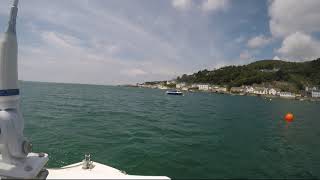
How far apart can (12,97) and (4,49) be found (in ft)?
3.22

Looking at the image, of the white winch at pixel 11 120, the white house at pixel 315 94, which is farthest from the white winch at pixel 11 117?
the white house at pixel 315 94

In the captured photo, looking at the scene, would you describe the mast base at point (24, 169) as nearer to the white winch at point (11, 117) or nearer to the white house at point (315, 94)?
the white winch at point (11, 117)

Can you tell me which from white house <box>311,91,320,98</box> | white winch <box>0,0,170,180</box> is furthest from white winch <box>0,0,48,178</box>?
white house <box>311,91,320,98</box>

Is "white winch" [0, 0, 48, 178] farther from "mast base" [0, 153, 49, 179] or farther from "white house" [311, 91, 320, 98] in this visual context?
"white house" [311, 91, 320, 98]

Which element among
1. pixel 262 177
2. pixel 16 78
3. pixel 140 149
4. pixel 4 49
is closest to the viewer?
pixel 4 49

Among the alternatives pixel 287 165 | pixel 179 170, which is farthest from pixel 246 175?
pixel 287 165

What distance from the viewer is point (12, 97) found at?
4.53 m

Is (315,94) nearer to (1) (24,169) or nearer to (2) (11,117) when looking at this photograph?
(1) (24,169)

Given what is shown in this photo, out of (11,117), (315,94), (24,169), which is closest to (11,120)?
(11,117)

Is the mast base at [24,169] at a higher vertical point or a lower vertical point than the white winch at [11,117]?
lower

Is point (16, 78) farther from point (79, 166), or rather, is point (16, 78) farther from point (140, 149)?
Result: point (140, 149)

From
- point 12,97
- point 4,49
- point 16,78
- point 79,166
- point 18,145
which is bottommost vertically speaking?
point 79,166

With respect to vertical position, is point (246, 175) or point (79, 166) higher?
point (79, 166)

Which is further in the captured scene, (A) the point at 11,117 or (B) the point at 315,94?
(B) the point at 315,94
